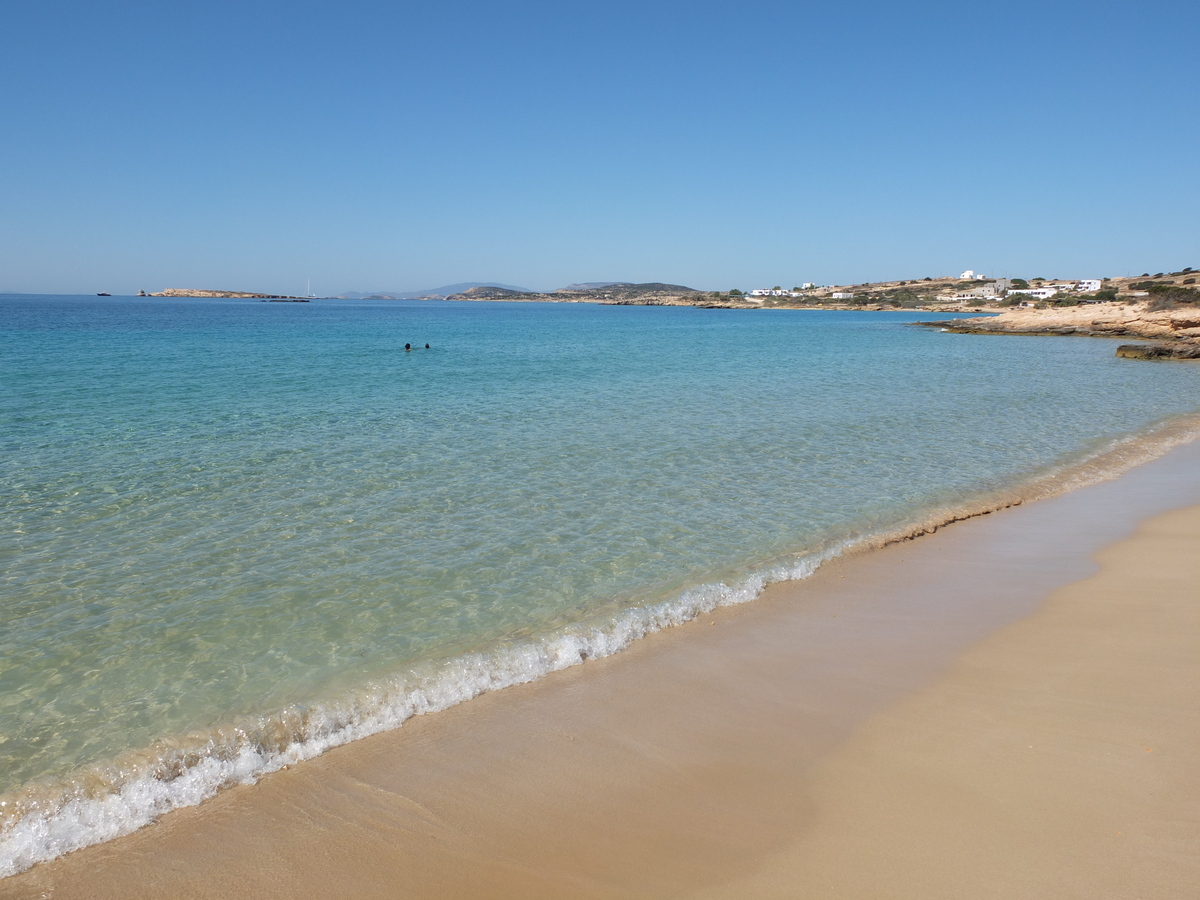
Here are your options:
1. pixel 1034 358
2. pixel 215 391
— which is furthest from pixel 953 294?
pixel 215 391

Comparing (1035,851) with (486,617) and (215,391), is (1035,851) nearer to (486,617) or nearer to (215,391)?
(486,617)

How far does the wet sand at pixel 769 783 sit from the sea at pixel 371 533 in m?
0.44

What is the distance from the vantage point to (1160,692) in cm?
522

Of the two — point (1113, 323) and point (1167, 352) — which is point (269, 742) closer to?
point (1167, 352)

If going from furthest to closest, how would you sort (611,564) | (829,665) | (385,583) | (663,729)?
(611,564), (385,583), (829,665), (663,729)

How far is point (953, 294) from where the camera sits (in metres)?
174

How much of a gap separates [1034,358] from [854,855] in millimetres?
43232

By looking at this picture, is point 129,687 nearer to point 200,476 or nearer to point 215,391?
point 200,476

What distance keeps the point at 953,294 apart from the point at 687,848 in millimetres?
195265

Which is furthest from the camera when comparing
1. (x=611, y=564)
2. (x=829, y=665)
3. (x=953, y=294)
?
(x=953, y=294)

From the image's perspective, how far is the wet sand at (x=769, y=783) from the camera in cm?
354

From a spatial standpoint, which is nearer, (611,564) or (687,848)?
(687,848)

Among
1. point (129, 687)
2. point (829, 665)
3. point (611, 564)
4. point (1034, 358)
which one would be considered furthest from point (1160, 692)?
point (1034, 358)

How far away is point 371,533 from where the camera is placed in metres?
8.62
